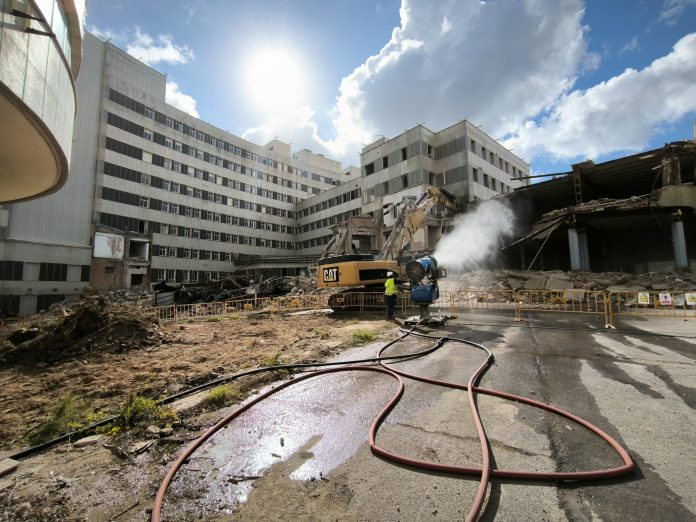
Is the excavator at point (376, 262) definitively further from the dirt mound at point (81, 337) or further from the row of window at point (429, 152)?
the row of window at point (429, 152)

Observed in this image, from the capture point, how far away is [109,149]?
36.7 metres

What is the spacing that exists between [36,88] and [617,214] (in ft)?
101

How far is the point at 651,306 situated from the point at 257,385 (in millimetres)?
19762

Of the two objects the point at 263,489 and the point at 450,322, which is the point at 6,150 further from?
the point at 450,322

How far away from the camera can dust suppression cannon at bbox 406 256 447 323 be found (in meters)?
11.0

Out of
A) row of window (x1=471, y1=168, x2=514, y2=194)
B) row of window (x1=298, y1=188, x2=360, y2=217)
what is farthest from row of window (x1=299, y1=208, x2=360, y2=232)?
row of window (x1=471, y1=168, x2=514, y2=194)

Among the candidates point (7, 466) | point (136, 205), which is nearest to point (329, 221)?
point (136, 205)

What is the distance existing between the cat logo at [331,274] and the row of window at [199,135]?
40601 mm

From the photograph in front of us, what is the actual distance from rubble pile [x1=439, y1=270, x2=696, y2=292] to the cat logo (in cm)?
1154

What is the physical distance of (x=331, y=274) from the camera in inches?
564

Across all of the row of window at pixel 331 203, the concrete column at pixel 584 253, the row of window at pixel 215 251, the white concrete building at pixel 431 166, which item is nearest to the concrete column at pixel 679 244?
the concrete column at pixel 584 253

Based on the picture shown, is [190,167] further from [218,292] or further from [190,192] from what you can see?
[218,292]

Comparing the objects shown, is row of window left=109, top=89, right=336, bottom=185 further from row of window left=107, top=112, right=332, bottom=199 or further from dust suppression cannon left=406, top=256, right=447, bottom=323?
dust suppression cannon left=406, top=256, right=447, bottom=323

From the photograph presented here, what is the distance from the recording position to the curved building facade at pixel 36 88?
543 centimetres
